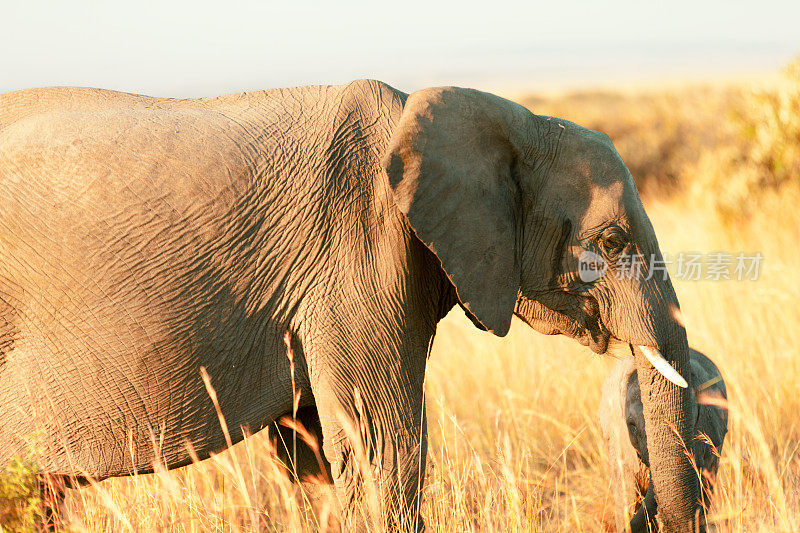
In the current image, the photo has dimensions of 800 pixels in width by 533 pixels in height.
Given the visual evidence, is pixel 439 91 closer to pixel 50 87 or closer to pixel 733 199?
pixel 50 87

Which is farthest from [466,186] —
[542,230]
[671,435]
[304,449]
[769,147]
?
[769,147]

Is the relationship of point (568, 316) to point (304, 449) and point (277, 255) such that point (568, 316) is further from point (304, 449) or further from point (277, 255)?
point (304, 449)

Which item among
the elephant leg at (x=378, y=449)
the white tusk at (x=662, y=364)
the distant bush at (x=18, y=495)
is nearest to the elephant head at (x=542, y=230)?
the white tusk at (x=662, y=364)

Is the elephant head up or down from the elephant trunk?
up

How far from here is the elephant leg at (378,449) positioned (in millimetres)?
3750

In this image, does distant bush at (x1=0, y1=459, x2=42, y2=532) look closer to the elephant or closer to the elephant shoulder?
the elephant shoulder

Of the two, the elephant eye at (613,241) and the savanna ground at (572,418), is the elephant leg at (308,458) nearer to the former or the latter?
the savanna ground at (572,418)

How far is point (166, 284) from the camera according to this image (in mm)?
3604

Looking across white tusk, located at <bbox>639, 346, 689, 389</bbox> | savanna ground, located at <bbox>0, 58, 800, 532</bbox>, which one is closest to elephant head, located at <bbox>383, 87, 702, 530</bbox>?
white tusk, located at <bbox>639, 346, 689, 389</bbox>

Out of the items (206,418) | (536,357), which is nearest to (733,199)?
(536,357)

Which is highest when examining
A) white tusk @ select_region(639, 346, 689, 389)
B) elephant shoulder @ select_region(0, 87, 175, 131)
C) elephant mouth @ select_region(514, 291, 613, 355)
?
elephant shoulder @ select_region(0, 87, 175, 131)

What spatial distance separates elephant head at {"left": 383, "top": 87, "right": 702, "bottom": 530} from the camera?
364 cm

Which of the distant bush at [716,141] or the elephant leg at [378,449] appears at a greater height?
the distant bush at [716,141]

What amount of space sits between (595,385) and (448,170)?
366 centimetres
